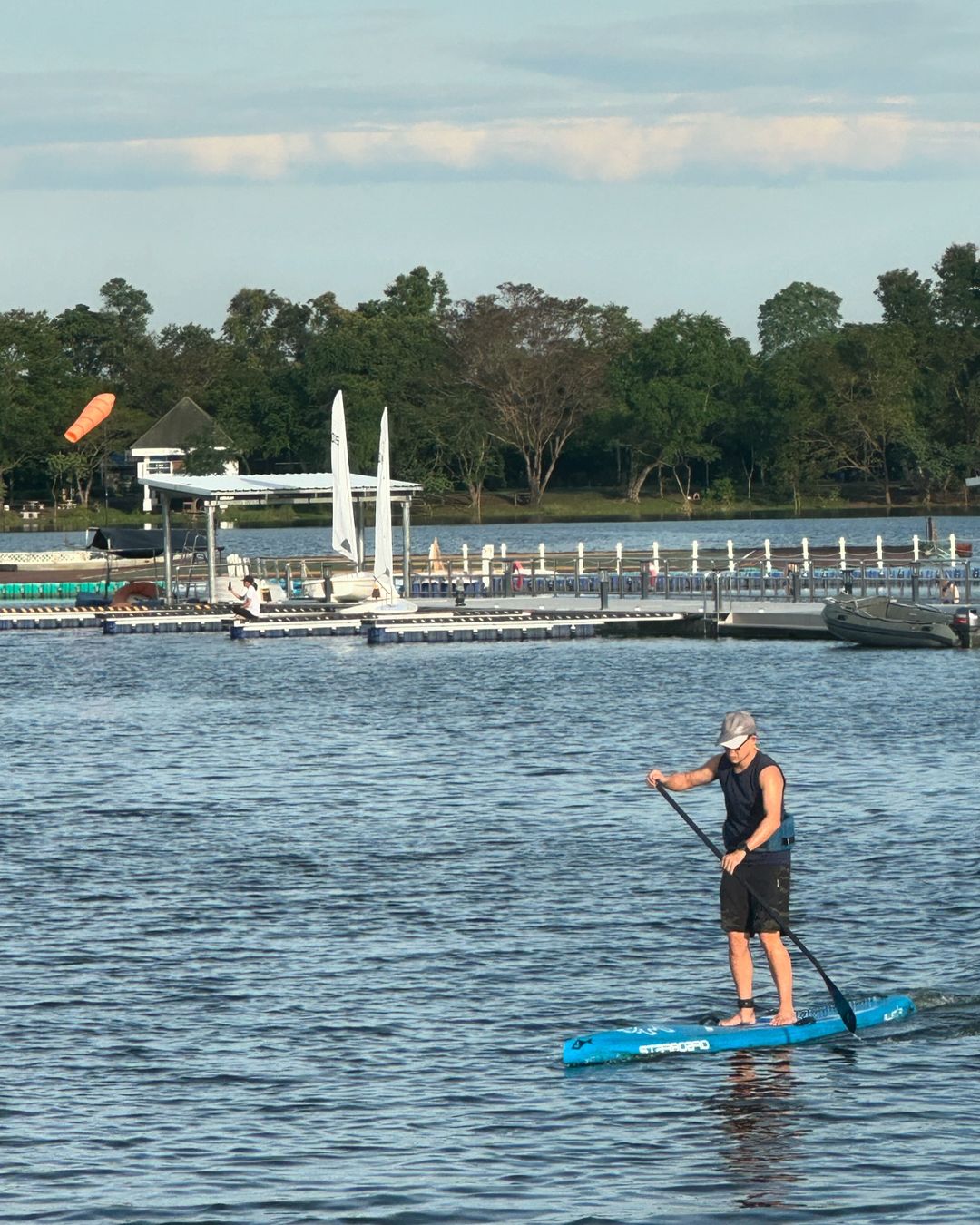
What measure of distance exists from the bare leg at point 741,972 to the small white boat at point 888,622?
38.6m

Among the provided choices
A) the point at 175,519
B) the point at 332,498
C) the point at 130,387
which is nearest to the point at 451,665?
the point at 332,498

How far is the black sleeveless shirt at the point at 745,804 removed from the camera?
51.8 feet

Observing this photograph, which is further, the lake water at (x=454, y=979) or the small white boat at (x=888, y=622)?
the small white boat at (x=888, y=622)

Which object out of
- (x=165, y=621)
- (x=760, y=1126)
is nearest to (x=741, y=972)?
(x=760, y=1126)

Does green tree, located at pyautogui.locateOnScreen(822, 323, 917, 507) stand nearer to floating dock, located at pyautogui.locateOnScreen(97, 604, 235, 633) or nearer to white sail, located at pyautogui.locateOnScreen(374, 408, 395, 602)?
white sail, located at pyautogui.locateOnScreen(374, 408, 395, 602)

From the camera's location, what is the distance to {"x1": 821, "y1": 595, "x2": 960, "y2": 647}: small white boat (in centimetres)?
5481

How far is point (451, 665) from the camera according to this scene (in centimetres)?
5666

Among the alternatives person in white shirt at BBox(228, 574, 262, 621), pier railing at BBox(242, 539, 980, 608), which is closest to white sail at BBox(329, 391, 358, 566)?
pier railing at BBox(242, 539, 980, 608)

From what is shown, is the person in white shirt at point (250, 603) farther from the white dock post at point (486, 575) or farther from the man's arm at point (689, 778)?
the man's arm at point (689, 778)

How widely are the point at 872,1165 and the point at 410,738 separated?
26.7 meters

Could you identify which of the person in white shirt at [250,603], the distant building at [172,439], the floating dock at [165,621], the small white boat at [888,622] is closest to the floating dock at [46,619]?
the floating dock at [165,621]

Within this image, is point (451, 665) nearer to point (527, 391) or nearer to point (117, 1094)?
point (117, 1094)

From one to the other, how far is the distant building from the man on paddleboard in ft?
475

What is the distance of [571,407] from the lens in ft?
525
